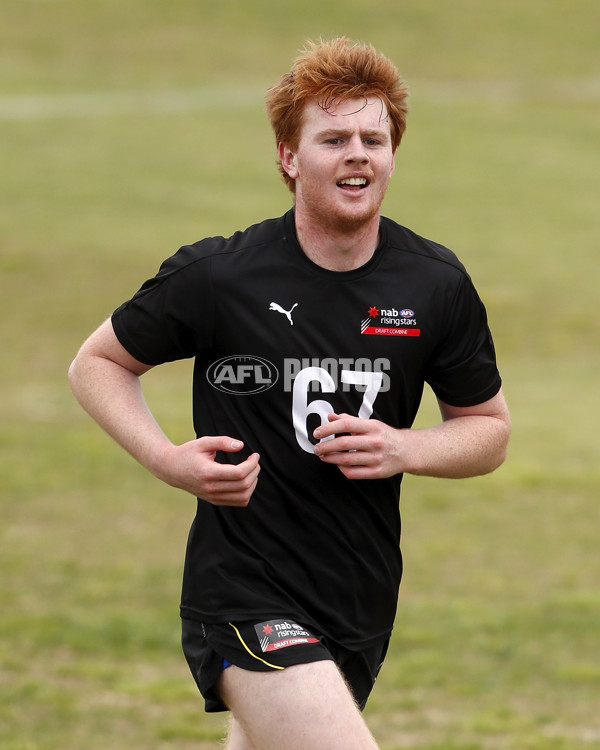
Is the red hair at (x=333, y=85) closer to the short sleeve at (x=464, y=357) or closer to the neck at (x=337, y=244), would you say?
the neck at (x=337, y=244)

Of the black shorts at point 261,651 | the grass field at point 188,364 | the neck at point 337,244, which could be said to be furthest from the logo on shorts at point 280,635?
the grass field at point 188,364

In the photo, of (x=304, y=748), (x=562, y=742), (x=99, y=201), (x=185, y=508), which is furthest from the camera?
(x=99, y=201)

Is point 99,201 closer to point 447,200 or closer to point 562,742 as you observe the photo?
point 447,200

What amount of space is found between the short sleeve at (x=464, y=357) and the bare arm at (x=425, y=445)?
68mm

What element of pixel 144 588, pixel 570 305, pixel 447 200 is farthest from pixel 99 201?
pixel 144 588

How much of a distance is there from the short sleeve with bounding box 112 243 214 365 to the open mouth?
0.48 m

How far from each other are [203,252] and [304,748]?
5.06ft

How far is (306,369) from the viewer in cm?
433

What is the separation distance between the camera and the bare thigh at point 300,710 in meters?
3.97

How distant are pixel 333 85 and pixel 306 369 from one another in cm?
88

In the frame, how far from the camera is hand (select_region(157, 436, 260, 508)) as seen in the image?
13.2ft

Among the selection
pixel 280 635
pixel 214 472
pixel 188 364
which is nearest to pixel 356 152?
pixel 214 472

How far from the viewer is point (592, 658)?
915 centimetres

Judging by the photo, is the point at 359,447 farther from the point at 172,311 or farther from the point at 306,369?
the point at 172,311
